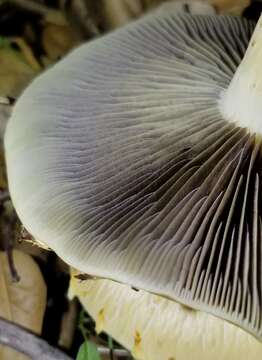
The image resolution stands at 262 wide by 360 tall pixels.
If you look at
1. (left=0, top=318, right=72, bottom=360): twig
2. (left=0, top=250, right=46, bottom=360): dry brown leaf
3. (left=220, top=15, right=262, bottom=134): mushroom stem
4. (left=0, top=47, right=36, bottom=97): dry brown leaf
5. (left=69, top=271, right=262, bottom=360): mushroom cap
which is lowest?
(left=0, top=318, right=72, bottom=360): twig

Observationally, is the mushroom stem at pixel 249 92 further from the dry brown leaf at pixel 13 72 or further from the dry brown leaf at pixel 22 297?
the dry brown leaf at pixel 13 72

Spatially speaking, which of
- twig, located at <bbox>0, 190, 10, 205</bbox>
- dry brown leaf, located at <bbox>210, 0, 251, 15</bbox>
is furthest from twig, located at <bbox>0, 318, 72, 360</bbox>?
dry brown leaf, located at <bbox>210, 0, 251, 15</bbox>

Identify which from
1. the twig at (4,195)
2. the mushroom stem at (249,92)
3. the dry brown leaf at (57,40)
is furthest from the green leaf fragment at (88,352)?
the dry brown leaf at (57,40)

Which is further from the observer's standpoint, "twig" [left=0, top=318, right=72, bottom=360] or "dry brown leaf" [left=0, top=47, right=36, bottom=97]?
"dry brown leaf" [left=0, top=47, right=36, bottom=97]

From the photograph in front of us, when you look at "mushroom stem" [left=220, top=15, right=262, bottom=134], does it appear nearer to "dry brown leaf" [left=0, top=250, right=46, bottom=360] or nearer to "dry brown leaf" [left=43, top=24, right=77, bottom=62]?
"dry brown leaf" [left=0, top=250, right=46, bottom=360]

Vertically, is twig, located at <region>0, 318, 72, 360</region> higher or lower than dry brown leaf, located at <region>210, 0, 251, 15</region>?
lower

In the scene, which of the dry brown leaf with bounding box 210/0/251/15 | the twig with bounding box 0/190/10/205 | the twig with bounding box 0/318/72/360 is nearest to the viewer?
the twig with bounding box 0/318/72/360

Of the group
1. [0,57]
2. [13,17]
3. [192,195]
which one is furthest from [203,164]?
[13,17]
